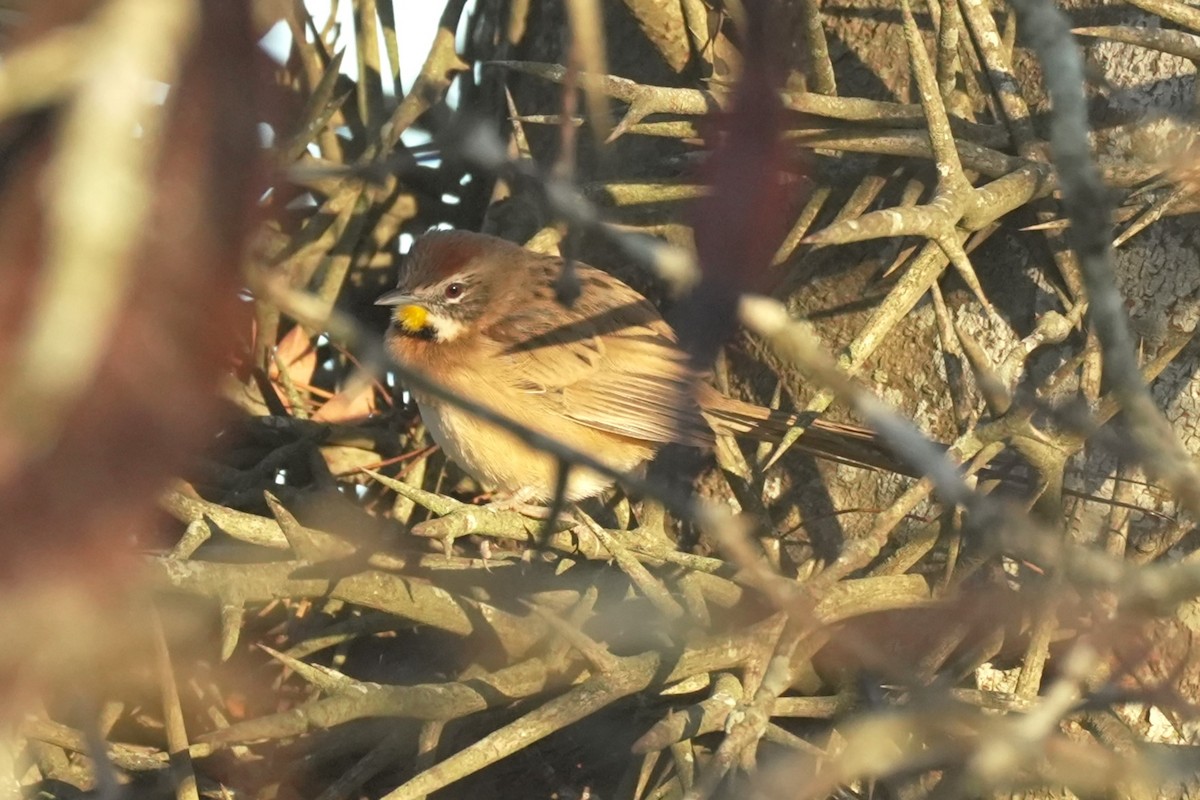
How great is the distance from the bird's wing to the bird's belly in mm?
68

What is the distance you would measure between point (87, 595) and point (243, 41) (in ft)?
1.41

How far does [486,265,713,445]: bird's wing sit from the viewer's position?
448 centimetres

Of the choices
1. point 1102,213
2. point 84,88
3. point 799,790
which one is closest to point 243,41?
point 84,88

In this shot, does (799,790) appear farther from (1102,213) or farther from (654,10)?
(654,10)

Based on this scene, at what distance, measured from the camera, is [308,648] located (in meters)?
3.89

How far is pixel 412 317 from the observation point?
195 inches

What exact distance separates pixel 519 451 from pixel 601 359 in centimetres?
47

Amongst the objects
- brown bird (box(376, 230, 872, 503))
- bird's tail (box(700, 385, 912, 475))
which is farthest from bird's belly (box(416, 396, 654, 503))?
bird's tail (box(700, 385, 912, 475))

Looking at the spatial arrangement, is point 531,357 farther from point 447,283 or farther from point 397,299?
point 397,299

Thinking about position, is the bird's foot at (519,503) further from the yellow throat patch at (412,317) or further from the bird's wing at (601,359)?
the yellow throat patch at (412,317)

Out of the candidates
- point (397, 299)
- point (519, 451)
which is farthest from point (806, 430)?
point (397, 299)

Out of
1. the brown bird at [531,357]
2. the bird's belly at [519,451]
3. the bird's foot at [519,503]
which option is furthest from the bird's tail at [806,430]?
the bird's foot at [519,503]

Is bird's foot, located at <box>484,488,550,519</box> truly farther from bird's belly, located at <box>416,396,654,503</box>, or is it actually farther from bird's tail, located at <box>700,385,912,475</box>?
bird's tail, located at <box>700,385,912,475</box>

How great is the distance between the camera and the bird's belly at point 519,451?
435 centimetres
